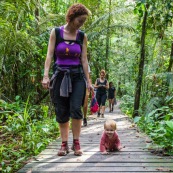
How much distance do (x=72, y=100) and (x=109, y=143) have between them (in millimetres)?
961

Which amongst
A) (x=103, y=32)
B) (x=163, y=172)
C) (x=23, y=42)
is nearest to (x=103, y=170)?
(x=163, y=172)

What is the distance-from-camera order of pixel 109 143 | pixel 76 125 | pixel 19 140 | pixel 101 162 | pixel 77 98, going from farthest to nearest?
pixel 19 140 < pixel 109 143 < pixel 76 125 < pixel 77 98 < pixel 101 162

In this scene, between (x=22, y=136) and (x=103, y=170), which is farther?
(x=22, y=136)

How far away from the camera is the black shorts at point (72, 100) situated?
12.2 ft

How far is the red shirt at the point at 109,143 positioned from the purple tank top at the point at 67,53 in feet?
3.86

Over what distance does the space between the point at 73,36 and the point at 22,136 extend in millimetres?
2180

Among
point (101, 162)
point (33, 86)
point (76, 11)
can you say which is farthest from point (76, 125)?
point (33, 86)

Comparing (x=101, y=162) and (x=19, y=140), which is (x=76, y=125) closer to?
(x=101, y=162)

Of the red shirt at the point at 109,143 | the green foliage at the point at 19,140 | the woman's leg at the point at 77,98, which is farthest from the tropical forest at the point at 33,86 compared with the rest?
the woman's leg at the point at 77,98

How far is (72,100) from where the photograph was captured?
371 centimetres

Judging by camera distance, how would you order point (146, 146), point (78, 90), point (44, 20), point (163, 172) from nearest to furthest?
point (163, 172) → point (78, 90) → point (146, 146) → point (44, 20)

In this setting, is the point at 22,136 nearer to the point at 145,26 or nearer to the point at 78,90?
the point at 78,90

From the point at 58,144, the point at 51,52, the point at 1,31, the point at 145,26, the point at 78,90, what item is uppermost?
the point at 145,26

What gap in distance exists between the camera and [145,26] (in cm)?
A: 930
